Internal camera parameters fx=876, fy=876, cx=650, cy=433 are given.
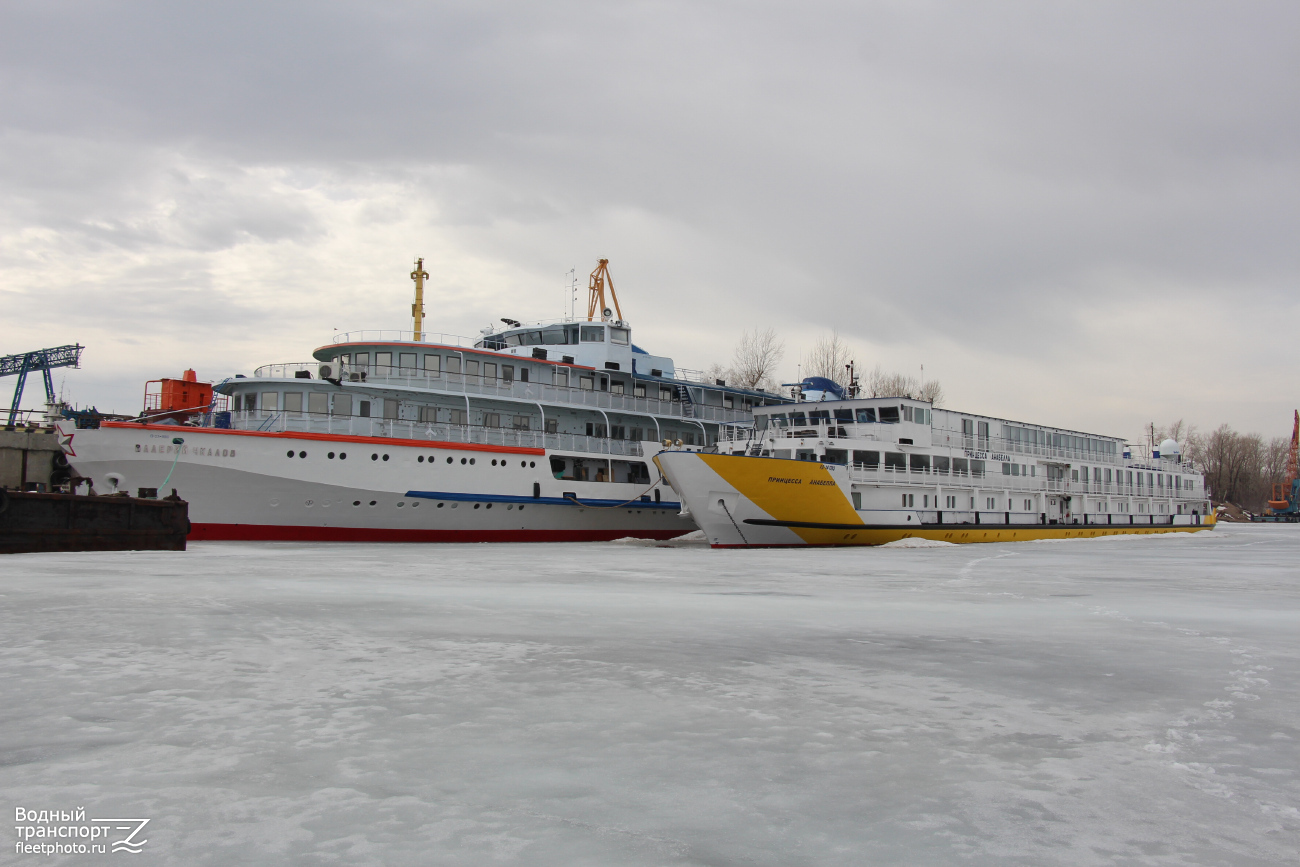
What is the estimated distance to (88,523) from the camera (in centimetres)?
2042

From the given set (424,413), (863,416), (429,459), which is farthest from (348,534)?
(863,416)

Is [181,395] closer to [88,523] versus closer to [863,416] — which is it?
[88,523]

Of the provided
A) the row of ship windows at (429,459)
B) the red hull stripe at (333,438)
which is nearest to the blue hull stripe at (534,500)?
the row of ship windows at (429,459)

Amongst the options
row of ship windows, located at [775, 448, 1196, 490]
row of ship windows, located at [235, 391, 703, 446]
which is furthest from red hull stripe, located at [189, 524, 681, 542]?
row of ship windows, located at [775, 448, 1196, 490]

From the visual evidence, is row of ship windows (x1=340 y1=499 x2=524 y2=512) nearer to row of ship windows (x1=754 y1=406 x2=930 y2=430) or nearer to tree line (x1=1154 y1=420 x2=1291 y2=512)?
row of ship windows (x1=754 y1=406 x2=930 y2=430)

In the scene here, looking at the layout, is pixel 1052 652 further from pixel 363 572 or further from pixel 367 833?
pixel 363 572

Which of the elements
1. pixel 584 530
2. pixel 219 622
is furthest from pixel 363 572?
pixel 584 530

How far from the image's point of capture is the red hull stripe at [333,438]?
2500 centimetres

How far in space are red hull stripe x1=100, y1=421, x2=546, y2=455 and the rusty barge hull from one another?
13.2ft

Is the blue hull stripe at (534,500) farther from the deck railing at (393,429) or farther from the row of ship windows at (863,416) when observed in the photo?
the row of ship windows at (863,416)

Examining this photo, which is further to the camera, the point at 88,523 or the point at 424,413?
the point at 424,413

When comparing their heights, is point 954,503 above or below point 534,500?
below

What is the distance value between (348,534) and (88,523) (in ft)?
25.7

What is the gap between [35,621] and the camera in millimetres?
8398
